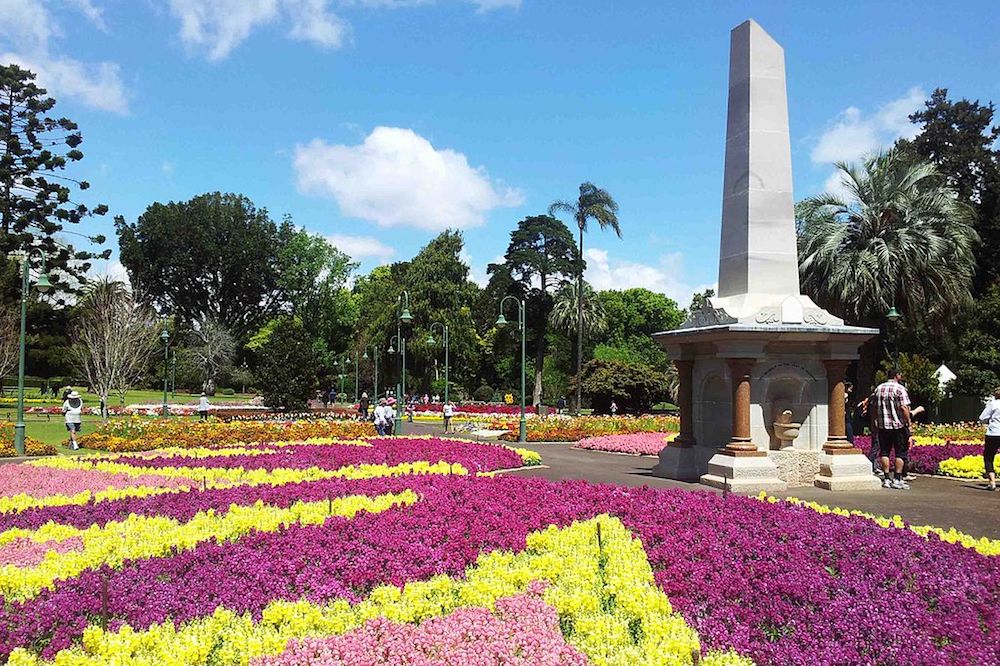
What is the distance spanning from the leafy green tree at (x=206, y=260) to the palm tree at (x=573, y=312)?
96.2 feet

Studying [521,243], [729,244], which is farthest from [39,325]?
[729,244]

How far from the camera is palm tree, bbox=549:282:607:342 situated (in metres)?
54.5

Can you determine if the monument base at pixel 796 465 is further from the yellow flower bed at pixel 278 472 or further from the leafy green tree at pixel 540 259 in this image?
the leafy green tree at pixel 540 259

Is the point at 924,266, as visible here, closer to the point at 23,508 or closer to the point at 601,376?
the point at 601,376

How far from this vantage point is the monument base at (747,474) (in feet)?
37.8

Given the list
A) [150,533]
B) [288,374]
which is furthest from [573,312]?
[150,533]

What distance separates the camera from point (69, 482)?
1125 centimetres

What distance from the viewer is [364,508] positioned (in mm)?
8477

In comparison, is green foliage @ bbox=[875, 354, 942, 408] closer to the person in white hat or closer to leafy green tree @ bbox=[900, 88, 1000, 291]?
leafy green tree @ bbox=[900, 88, 1000, 291]

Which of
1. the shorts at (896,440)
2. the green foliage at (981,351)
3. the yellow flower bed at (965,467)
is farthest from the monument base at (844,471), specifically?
the green foliage at (981,351)

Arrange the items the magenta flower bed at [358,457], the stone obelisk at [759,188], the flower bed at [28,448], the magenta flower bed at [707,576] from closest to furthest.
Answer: the magenta flower bed at [707,576] → the stone obelisk at [759,188] → the magenta flower bed at [358,457] → the flower bed at [28,448]

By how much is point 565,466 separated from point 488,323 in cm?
5215

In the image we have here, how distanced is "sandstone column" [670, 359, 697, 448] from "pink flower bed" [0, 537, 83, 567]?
972 cm

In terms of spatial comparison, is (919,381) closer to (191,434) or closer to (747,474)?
(747,474)
